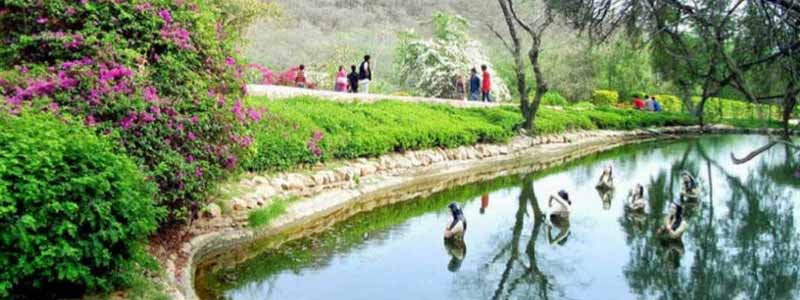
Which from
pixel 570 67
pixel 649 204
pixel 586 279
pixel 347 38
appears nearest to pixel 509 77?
pixel 570 67

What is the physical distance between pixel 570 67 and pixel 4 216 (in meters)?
36.3

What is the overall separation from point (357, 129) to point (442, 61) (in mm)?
15389

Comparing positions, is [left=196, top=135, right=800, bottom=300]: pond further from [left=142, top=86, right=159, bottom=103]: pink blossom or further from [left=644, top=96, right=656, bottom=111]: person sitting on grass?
[left=644, top=96, right=656, bottom=111]: person sitting on grass

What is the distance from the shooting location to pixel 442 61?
2892 centimetres

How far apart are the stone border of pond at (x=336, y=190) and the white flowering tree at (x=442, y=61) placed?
28.1 feet

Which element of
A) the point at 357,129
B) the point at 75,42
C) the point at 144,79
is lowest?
the point at 357,129

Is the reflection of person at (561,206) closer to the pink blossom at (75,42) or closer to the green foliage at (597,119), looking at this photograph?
the pink blossom at (75,42)

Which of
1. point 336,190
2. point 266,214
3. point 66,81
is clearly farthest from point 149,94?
point 336,190

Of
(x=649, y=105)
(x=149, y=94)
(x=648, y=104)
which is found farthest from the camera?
(x=648, y=104)

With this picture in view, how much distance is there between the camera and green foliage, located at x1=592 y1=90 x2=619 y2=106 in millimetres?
36281

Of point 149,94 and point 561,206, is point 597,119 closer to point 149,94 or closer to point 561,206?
point 561,206

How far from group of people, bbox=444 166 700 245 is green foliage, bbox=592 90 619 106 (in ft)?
73.8

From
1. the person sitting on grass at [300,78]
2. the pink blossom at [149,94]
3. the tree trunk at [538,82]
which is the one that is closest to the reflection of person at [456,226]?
the pink blossom at [149,94]

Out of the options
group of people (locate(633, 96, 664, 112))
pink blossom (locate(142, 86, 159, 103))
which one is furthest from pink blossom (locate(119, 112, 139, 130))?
group of people (locate(633, 96, 664, 112))
